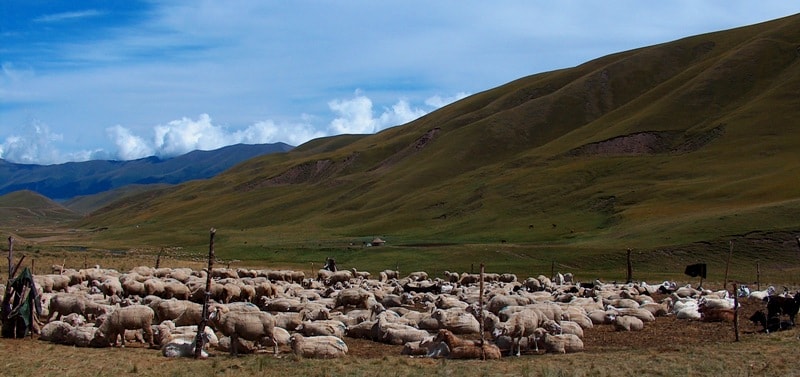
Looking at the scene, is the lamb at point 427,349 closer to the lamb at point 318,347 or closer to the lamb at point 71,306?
the lamb at point 318,347

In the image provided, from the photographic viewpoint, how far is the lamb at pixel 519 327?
21.8m

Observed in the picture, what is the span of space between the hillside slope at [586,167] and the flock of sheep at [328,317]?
33598 millimetres

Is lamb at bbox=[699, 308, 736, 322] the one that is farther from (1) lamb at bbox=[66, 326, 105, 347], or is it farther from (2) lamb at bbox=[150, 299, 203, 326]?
(1) lamb at bbox=[66, 326, 105, 347]

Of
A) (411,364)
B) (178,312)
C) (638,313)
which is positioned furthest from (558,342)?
(178,312)

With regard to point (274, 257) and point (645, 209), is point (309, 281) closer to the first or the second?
point (274, 257)

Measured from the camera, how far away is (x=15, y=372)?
1762cm

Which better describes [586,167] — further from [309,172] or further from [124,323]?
[124,323]

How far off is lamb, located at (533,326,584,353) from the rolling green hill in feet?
130

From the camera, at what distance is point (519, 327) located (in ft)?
71.6


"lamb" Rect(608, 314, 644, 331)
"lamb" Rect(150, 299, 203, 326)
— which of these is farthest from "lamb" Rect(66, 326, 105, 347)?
"lamb" Rect(608, 314, 644, 331)

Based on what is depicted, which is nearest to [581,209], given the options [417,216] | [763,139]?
[417,216]

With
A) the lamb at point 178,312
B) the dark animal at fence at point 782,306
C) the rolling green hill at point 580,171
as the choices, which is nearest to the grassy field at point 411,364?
the lamb at point 178,312

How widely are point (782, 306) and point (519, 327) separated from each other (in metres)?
11.2

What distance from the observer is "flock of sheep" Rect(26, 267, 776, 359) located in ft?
70.7
